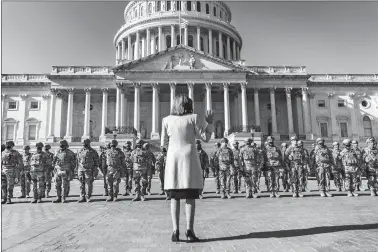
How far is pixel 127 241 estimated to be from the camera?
4871 mm

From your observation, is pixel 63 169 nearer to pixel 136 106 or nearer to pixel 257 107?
pixel 136 106

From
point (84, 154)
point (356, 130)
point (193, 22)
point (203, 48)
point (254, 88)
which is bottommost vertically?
point (84, 154)

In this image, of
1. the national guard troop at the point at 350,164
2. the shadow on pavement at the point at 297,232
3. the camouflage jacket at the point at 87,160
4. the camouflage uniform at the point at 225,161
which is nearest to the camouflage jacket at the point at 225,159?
the camouflage uniform at the point at 225,161

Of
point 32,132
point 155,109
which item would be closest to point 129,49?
point 32,132

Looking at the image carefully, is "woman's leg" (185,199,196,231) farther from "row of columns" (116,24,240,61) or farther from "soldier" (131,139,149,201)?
"row of columns" (116,24,240,61)

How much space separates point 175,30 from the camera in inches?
2437

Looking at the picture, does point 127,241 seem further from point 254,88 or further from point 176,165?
point 254,88

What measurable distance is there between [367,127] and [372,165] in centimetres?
4224

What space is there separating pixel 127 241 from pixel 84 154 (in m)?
7.50

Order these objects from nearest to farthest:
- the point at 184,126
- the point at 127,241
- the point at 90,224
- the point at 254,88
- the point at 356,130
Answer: the point at 127,241, the point at 184,126, the point at 90,224, the point at 254,88, the point at 356,130

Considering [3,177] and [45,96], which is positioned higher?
[45,96]

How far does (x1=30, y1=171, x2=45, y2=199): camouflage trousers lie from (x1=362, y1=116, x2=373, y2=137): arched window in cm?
5013

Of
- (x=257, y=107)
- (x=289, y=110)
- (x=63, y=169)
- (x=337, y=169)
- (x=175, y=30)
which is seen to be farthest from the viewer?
(x=175, y=30)

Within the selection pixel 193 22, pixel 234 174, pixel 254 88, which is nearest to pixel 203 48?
pixel 193 22
